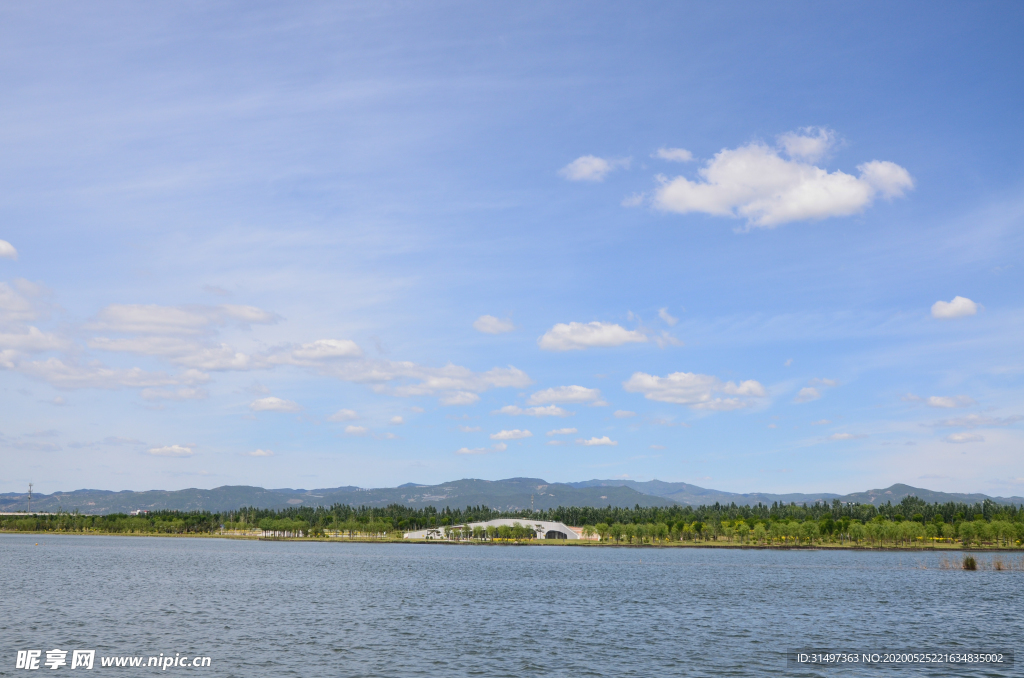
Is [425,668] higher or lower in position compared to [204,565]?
higher

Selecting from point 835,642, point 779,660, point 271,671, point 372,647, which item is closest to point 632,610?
point 835,642

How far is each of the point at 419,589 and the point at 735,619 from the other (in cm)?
4931

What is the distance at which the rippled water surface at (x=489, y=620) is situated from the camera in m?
50.0

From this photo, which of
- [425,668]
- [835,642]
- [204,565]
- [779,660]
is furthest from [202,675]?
[204,565]

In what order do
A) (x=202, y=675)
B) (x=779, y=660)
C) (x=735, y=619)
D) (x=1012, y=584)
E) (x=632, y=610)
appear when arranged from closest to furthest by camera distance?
(x=202, y=675), (x=779, y=660), (x=735, y=619), (x=632, y=610), (x=1012, y=584)

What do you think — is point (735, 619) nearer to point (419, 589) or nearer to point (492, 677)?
point (492, 677)

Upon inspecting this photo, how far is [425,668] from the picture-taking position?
47.6 metres

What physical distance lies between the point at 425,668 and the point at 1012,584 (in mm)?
112485

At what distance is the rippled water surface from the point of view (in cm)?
5000

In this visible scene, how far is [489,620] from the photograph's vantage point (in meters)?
72.1

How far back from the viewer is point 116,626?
61.5 m

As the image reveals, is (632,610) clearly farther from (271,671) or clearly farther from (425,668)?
(271,671)

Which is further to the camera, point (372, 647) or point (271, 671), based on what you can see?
point (372, 647)

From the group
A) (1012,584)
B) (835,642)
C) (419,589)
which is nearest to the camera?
(835,642)
